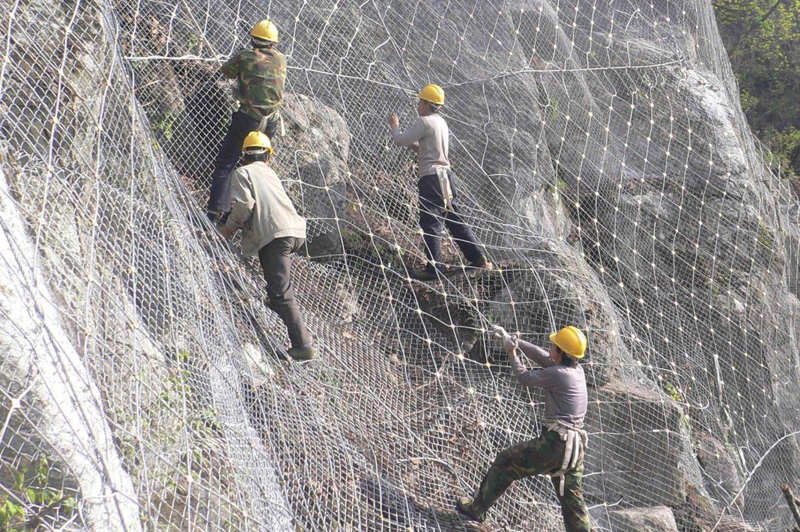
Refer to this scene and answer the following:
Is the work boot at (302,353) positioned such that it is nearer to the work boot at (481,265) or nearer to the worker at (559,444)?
the worker at (559,444)

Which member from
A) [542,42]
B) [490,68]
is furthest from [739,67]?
[490,68]

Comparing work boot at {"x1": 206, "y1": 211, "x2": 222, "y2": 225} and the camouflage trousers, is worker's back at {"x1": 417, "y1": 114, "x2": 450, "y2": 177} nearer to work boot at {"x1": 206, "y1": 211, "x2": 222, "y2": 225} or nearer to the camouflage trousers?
work boot at {"x1": 206, "y1": 211, "x2": 222, "y2": 225}

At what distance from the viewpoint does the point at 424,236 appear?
571 cm

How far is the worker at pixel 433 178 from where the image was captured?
213 inches

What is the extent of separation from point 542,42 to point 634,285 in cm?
265

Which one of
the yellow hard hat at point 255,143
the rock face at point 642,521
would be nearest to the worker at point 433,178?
the yellow hard hat at point 255,143

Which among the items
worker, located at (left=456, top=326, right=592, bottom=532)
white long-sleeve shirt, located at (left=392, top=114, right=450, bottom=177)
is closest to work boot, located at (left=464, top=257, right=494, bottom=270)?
white long-sleeve shirt, located at (left=392, top=114, right=450, bottom=177)

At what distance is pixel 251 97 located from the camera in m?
4.70

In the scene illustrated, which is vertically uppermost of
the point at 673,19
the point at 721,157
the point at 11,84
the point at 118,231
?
the point at 673,19

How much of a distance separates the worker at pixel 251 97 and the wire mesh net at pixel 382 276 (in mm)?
294

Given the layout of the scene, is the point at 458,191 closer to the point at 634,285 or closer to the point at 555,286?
the point at 555,286

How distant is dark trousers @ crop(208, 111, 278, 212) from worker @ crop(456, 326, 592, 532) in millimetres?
2068

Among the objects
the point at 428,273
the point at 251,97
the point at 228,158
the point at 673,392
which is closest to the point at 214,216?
the point at 228,158

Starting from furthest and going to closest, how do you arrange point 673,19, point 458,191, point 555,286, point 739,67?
point 739,67, point 673,19, point 458,191, point 555,286
